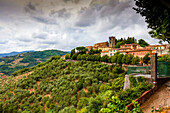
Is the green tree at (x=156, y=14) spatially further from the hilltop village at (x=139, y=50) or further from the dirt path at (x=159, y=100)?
the hilltop village at (x=139, y=50)

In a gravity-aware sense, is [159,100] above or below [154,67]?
below

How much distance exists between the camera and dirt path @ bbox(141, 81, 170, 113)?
4584 mm

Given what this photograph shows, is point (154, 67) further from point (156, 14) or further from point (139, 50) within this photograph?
point (139, 50)

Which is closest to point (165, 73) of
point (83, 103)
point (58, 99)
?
point (83, 103)

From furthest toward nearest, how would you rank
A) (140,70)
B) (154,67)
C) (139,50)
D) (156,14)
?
(139,50) < (140,70) < (154,67) < (156,14)

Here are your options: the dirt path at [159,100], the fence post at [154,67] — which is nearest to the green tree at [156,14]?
the fence post at [154,67]

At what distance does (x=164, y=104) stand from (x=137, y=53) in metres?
26.9

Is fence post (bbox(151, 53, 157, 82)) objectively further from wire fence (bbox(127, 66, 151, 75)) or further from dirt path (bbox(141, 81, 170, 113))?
wire fence (bbox(127, 66, 151, 75))

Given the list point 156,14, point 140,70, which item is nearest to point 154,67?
point 140,70

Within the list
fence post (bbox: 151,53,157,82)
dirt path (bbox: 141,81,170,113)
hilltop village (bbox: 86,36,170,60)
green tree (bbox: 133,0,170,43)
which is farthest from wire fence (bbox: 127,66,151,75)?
hilltop village (bbox: 86,36,170,60)

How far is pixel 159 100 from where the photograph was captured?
4.97 m

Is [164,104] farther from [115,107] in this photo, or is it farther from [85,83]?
[85,83]

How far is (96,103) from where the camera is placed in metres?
7.28

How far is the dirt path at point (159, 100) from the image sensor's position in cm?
458
